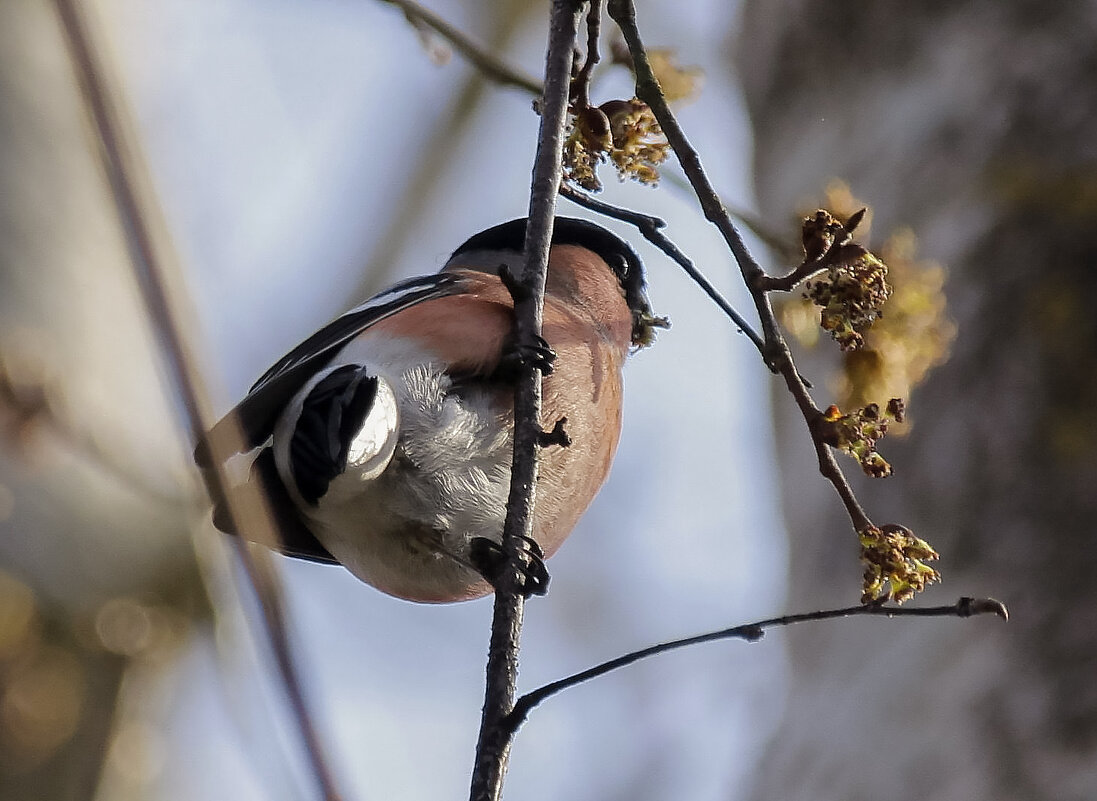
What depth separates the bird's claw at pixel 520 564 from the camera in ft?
3.78

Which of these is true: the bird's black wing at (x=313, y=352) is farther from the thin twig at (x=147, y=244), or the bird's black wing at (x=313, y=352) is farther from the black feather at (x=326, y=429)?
the thin twig at (x=147, y=244)

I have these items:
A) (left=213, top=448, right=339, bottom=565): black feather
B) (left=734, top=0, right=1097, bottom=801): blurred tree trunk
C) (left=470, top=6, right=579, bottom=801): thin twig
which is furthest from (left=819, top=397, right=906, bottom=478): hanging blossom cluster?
(left=734, top=0, right=1097, bottom=801): blurred tree trunk

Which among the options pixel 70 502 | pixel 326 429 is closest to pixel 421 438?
pixel 326 429

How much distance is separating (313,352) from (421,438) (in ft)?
0.69

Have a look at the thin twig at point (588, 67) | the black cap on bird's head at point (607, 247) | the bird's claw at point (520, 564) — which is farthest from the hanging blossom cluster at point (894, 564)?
the black cap on bird's head at point (607, 247)

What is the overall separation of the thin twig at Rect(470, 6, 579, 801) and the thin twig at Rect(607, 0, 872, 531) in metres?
0.09

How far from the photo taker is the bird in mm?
1618

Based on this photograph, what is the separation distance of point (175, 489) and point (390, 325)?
3.24 ft

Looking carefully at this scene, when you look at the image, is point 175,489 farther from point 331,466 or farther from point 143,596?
point 331,466

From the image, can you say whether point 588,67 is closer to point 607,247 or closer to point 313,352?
point 313,352

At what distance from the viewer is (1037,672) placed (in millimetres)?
2184

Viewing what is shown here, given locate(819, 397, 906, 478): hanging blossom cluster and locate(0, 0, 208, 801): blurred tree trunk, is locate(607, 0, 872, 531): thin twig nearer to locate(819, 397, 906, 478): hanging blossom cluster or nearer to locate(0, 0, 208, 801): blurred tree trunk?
locate(819, 397, 906, 478): hanging blossom cluster

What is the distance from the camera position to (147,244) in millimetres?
478

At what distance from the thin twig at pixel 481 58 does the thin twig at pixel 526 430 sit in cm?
33
